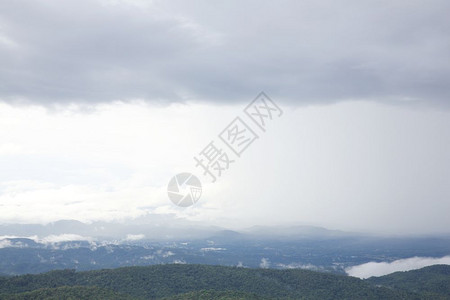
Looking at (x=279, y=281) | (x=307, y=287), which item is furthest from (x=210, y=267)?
(x=307, y=287)

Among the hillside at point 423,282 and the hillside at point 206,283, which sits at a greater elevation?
the hillside at point 206,283

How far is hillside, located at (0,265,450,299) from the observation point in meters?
125

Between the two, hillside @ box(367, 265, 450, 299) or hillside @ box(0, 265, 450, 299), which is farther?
hillside @ box(367, 265, 450, 299)

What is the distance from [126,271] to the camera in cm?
14112

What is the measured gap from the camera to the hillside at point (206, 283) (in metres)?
125

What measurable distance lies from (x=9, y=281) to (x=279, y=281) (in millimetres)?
98613

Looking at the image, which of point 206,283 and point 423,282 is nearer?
point 206,283

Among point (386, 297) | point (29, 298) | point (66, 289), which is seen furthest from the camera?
point (386, 297)

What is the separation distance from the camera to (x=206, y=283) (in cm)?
14350

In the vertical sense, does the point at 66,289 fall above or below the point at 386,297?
above

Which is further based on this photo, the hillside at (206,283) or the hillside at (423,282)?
the hillside at (423,282)

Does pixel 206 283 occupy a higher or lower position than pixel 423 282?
higher

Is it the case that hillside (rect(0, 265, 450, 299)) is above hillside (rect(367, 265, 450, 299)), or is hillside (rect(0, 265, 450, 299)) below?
above

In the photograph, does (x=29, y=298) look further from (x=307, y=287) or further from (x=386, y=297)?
(x=386, y=297)
